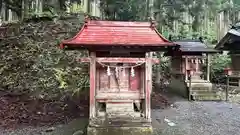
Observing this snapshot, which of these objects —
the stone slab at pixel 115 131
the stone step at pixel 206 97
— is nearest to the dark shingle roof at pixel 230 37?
the stone step at pixel 206 97

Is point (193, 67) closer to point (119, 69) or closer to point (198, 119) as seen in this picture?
point (198, 119)

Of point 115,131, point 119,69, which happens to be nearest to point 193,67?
point 119,69

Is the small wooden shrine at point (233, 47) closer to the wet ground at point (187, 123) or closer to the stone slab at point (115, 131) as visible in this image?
the wet ground at point (187, 123)

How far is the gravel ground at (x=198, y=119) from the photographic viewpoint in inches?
308

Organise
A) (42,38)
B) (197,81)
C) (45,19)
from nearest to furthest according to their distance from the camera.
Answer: (197,81), (42,38), (45,19)

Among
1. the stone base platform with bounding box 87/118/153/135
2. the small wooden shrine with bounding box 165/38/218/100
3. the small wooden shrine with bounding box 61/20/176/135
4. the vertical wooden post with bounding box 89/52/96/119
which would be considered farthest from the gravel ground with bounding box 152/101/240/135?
the vertical wooden post with bounding box 89/52/96/119

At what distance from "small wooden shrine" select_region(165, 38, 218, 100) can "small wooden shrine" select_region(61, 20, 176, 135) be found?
6383 millimetres

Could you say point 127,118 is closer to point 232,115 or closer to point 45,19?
point 232,115

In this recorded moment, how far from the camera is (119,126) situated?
7.04 metres

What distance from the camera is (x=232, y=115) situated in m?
9.78

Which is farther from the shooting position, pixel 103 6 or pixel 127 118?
pixel 103 6

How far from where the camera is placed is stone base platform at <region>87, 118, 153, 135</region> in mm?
6977

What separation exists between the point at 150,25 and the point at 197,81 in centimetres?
717

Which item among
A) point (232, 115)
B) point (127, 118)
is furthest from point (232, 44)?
point (127, 118)
